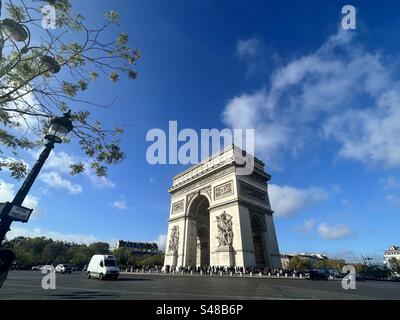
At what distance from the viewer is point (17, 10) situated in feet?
18.6

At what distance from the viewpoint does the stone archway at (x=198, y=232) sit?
40806 mm

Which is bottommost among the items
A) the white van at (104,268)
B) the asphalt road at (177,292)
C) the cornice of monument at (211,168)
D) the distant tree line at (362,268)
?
the asphalt road at (177,292)

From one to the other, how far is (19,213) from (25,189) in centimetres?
37

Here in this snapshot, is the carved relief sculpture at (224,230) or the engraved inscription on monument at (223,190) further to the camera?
the engraved inscription on monument at (223,190)

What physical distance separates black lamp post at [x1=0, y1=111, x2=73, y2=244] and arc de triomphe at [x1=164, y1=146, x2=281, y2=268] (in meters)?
29.5

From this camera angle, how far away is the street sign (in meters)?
3.88

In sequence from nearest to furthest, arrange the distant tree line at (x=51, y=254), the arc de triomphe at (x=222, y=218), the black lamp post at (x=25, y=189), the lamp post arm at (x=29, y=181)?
the black lamp post at (x=25, y=189) < the lamp post arm at (x=29, y=181) < the arc de triomphe at (x=222, y=218) < the distant tree line at (x=51, y=254)

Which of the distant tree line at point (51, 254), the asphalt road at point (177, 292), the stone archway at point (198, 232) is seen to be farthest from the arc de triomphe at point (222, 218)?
the distant tree line at point (51, 254)

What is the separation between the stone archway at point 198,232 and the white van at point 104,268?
62.6 ft

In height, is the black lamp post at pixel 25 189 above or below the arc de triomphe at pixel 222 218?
below

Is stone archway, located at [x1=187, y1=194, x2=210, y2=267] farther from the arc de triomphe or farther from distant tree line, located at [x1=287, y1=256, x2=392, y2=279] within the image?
distant tree line, located at [x1=287, y1=256, x2=392, y2=279]

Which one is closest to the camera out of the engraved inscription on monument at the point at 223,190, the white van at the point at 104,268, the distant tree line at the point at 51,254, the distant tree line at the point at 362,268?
the white van at the point at 104,268

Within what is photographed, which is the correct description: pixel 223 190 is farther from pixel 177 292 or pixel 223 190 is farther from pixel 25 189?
pixel 25 189

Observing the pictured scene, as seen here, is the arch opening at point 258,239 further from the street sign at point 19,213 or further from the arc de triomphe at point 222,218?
the street sign at point 19,213
